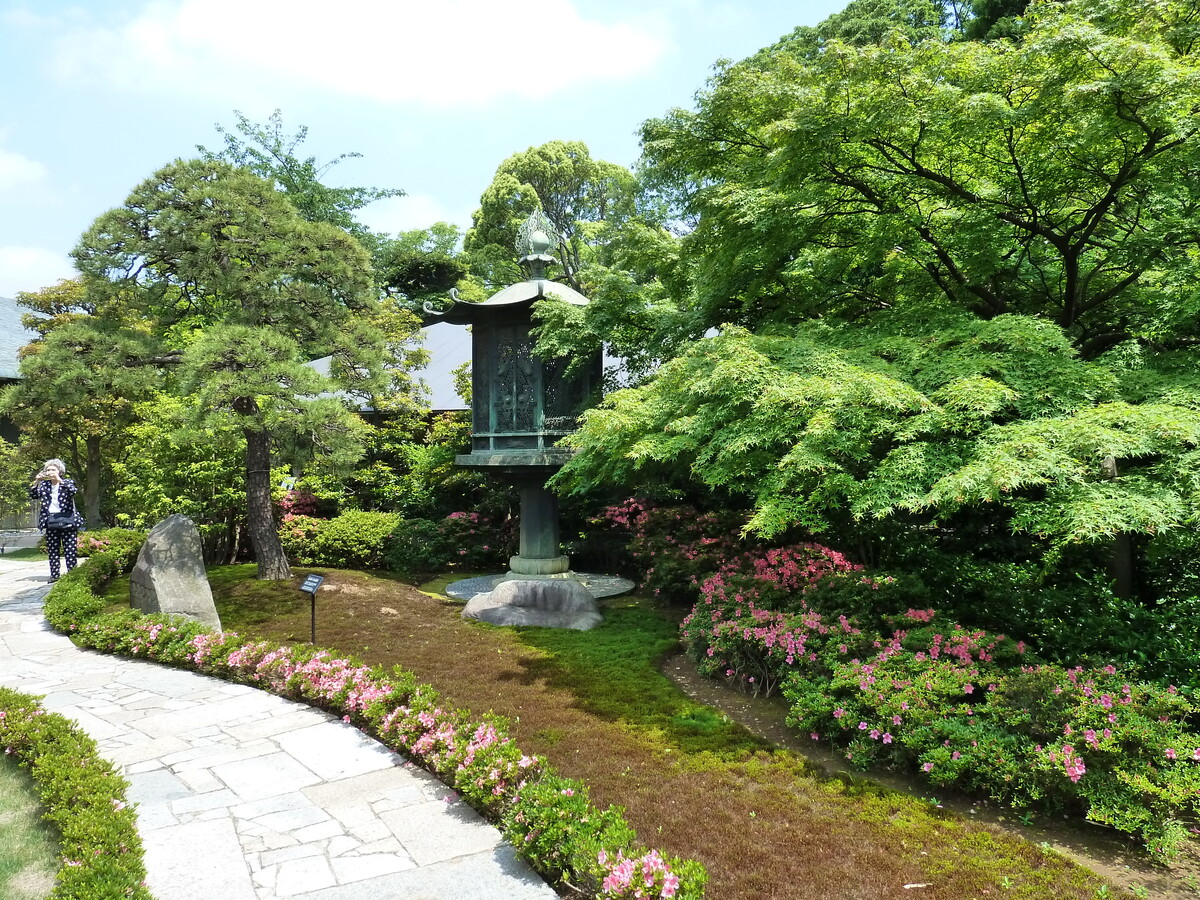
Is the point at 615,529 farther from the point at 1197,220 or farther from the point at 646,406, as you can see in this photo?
the point at 1197,220

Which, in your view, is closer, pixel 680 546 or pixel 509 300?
pixel 680 546

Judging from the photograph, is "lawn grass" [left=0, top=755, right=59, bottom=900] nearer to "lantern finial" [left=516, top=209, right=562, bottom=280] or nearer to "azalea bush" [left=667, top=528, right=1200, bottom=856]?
"azalea bush" [left=667, top=528, right=1200, bottom=856]

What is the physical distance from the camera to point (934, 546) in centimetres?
741

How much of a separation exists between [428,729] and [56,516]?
9.31 meters

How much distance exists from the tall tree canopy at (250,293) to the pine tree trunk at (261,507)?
16 millimetres

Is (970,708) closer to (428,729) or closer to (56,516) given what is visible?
(428,729)

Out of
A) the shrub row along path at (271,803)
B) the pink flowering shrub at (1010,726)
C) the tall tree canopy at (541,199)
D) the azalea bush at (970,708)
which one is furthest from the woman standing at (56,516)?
the tall tree canopy at (541,199)

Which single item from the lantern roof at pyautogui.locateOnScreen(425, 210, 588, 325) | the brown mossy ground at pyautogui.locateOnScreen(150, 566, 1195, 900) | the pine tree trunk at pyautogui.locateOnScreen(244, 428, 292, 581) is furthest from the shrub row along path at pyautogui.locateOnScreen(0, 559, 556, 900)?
the lantern roof at pyautogui.locateOnScreen(425, 210, 588, 325)

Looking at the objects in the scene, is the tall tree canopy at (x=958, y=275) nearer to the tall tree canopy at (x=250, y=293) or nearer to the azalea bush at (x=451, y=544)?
the tall tree canopy at (x=250, y=293)

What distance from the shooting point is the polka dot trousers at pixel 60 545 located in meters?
10.5

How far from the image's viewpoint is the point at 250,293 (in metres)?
8.84

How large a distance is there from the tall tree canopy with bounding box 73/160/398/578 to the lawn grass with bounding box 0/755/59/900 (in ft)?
15.2

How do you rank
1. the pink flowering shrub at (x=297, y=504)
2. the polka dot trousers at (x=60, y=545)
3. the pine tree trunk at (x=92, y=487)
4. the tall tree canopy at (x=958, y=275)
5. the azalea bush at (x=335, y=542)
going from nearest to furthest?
the tall tree canopy at (x=958, y=275), the polka dot trousers at (x=60, y=545), the azalea bush at (x=335, y=542), the pink flowering shrub at (x=297, y=504), the pine tree trunk at (x=92, y=487)

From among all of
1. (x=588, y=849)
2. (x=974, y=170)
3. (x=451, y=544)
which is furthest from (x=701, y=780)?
(x=451, y=544)
